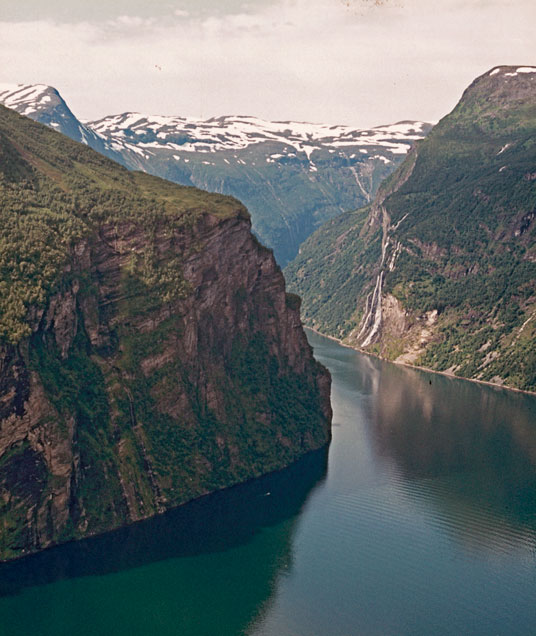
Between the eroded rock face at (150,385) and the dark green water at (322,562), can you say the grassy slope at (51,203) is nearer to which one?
the eroded rock face at (150,385)

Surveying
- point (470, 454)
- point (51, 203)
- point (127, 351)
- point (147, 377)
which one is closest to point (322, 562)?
point (147, 377)

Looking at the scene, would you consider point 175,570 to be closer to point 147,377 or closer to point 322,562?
point 322,562

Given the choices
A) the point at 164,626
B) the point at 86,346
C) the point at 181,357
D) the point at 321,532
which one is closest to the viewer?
the point at 164,626

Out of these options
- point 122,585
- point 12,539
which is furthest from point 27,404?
point 122,585

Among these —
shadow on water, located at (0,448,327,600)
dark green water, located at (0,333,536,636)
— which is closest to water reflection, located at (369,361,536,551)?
dark green water, located at (0,333,536,636)

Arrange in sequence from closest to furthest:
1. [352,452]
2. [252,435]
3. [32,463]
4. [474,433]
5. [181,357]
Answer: [32,463] < [181,357] < [252,435] < [352,452] < [474,433]

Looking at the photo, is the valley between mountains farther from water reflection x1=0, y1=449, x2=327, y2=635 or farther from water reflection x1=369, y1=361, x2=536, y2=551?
water reflection x1=369, y1=361, x2=536, y2=551

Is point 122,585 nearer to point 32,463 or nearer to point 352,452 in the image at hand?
point 32,463
